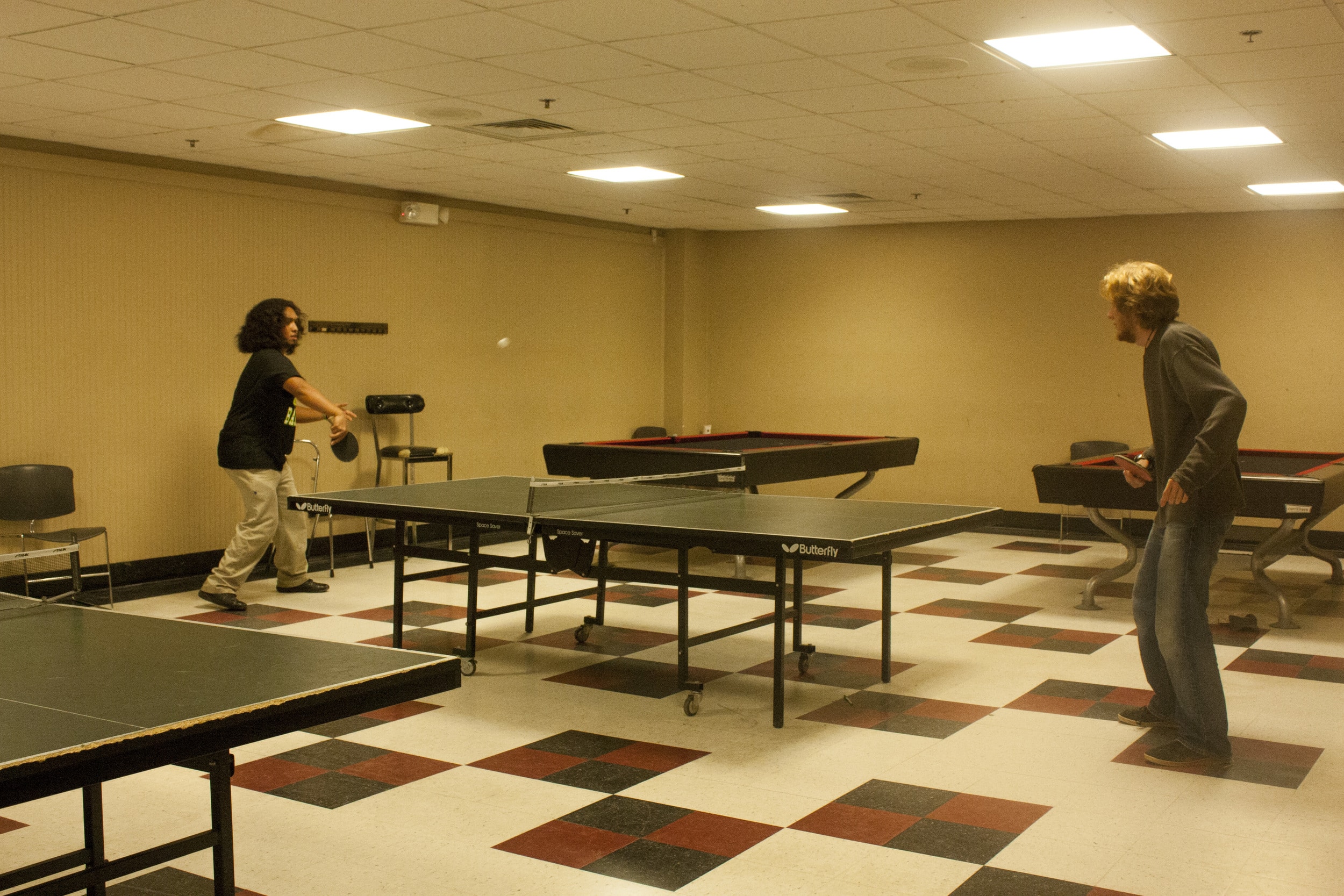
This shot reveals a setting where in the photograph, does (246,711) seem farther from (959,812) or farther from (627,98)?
(627,98)

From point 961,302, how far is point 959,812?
7.09 meters

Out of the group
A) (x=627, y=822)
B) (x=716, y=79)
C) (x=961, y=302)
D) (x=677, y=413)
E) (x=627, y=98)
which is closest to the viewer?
(x=627, y=822)

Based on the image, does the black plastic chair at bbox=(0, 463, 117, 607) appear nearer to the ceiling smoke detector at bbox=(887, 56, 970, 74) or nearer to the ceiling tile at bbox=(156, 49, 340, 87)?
the ceiling tile at bbox=(156, 49, 340, 87)

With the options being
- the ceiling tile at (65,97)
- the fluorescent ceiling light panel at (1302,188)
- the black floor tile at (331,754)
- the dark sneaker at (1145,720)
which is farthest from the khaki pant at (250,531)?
the fluorescent ceiling light panel at (1302,188)

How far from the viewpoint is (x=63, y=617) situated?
254cm

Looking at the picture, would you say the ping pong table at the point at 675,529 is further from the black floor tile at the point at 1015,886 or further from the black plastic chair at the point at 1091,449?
the black plastic chair at the point at 1091,449

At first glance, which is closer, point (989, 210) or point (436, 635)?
point (436, 635)

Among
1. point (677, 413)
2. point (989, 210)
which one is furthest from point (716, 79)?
point (677, 413)

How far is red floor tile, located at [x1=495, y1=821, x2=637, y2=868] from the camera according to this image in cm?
304

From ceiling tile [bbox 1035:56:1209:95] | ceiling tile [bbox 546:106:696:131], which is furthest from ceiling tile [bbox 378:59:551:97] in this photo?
ceiling tile [bbox 1035:56:1209:95]

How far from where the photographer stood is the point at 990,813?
337 centimetres

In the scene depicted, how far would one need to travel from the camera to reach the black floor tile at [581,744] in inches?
154

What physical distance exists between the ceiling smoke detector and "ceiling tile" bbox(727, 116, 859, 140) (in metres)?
0.98

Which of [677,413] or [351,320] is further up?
[351,320]
